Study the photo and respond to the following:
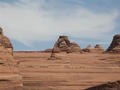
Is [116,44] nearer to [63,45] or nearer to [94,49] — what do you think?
[63,45]

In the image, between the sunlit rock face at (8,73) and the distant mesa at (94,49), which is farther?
the distant mesa at (94,49)

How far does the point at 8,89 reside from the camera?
9.94 metres

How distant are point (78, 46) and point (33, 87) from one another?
29.3 metres

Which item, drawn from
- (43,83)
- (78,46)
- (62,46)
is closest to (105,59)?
(43,83)

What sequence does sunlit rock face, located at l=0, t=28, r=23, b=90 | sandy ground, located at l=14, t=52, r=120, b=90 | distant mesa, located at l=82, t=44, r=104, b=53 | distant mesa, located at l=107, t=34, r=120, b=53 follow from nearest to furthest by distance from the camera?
sunlit rock face, located at l=0, t=28, r=23, b=90 → sandy ground, located at l=14, t=52, r=120, b=90 → distant mesa, located at l=107, t=34, r=120, b=53 → distant mesa, located at l=82, t=44, r=104, b=53

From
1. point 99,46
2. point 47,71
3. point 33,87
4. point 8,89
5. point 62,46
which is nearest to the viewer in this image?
point 8,89

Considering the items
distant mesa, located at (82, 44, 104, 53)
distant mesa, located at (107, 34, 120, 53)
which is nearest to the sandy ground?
distant mesa, located at (107, 34, 120, 53)

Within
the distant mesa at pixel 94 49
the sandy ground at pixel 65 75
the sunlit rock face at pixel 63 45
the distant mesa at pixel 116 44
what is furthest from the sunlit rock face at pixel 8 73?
the distant mesa at pixel 94 49

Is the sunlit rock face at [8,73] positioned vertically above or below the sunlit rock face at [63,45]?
below

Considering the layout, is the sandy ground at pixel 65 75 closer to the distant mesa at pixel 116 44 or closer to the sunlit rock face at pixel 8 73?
the sunlit rock face at pixel 8 73

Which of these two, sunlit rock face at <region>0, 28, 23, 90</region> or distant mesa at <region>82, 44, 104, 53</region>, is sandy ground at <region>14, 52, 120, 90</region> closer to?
sunlit rock face at <region>0, 28, 23, 90</region>

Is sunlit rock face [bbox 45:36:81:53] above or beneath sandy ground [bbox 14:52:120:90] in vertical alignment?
above

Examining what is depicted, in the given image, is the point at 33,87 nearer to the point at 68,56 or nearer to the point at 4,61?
the point at 4,61

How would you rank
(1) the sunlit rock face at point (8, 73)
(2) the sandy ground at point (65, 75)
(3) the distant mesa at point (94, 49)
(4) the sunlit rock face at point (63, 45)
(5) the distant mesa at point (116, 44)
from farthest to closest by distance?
(3) the distant mesa at point (94, 49) → (5) the distant mesa at point (116, 44) → (4) the sunlit rock face at point (63, 45) → (2) the sandy ground at point (65, 75) → (1) the sunlit rock face at point (8, 73)
